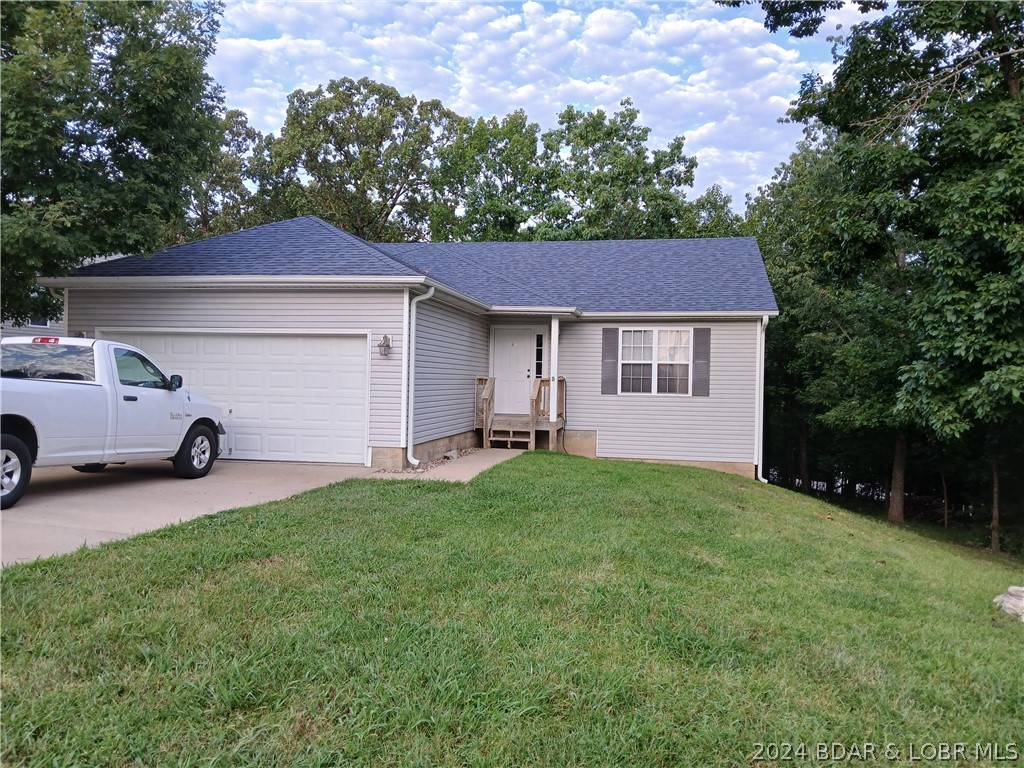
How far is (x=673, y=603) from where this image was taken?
3.98 metres

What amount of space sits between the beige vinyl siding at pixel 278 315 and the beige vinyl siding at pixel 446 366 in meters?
0.54

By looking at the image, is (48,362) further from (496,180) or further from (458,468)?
(496,180)

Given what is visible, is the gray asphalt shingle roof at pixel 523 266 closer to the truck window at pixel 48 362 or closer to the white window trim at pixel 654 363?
the white window trim at pixel 654 363

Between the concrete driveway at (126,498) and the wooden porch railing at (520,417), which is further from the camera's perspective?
the wooden porch railing at (520,417)

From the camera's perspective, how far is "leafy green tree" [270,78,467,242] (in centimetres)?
2611

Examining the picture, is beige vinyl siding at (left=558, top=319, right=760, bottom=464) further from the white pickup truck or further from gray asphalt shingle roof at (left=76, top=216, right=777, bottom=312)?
the white pickup truck

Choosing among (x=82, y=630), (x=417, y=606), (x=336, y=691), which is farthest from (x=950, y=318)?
(x=82, y=630)

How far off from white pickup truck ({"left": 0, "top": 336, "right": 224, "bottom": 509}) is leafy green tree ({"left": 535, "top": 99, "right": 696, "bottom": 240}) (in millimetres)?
17290

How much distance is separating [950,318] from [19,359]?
1102cm

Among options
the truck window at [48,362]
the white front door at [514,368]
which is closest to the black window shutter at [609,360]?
the white front door at [514,368]

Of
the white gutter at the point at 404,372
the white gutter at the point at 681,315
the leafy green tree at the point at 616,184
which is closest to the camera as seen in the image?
the white gutter at the point at 404,372

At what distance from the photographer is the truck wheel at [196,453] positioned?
783cm

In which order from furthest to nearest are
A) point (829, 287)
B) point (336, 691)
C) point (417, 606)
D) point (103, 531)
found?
point (829, 287) < point (103, 531) < point (417, 606) < point (336, 691)

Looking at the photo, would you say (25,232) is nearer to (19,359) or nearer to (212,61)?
(19,359)
